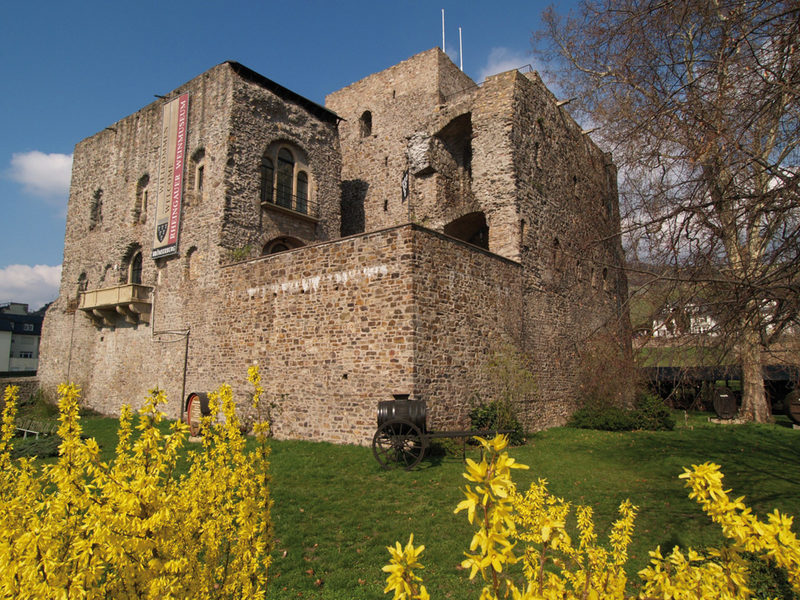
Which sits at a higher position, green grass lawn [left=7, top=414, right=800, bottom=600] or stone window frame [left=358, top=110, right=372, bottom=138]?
stone window frame [left=358, top=110, right=372, bottom=138]

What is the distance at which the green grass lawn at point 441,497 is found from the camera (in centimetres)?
502

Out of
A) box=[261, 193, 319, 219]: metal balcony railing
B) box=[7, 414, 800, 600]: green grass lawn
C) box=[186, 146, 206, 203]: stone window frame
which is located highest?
box=[186, 146, 206, 203]: stone window frame

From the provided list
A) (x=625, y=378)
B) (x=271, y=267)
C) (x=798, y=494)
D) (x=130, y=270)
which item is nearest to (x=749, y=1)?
(x=798, y=494)

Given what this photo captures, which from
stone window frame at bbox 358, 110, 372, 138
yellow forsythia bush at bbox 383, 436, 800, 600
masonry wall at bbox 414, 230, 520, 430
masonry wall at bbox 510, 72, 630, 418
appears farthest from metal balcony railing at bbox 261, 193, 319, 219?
yellow forsythia bush at bbox 383, 436, 800, 600

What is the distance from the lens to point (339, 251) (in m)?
11.8

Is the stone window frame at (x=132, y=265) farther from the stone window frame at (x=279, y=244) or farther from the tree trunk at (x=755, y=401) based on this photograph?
the tree trunk at (x=755, y=401)

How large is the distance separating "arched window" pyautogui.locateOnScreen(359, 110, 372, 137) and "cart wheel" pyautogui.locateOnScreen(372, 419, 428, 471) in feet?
57.4

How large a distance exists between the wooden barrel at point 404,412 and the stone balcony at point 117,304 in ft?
40.2

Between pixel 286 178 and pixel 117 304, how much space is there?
811 centimetres

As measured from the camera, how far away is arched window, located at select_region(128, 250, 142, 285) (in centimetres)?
1939

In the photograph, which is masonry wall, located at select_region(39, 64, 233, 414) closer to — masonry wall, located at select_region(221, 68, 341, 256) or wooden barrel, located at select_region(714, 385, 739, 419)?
masonry wall, located at select_region(221, 68, 341, 256)

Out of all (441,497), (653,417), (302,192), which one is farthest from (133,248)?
(653,417)

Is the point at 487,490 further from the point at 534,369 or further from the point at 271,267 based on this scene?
the point at 534,369

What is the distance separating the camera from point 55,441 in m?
11.0
